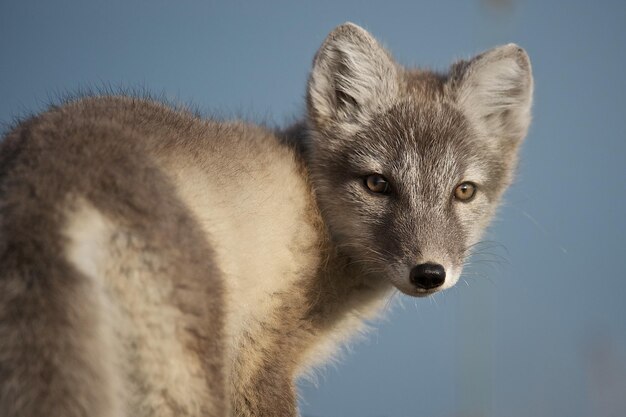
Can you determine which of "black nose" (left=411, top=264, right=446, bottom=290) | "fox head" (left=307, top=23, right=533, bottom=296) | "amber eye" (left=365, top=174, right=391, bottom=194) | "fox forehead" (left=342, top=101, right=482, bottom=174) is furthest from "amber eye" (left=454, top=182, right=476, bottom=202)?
"black nose" (left=411, top=264, right=446, bottom=290)

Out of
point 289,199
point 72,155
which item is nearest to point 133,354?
point 72,155

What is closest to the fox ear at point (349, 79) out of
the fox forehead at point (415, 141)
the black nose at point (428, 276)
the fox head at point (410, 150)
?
the fox head at point (410, 150)

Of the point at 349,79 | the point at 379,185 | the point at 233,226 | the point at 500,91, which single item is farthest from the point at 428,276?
the point at 500,91

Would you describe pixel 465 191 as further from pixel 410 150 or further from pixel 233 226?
pixel 233 226

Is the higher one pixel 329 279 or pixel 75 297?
pixel 75 297

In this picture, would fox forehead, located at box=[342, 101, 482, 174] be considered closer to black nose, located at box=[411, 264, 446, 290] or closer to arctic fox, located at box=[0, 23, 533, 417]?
arctic fox, located at box=[0, 23, 533, 417]

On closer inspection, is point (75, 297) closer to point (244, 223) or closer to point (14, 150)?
point (14, 150)

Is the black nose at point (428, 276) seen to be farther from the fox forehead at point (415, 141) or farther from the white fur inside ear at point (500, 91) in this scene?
the white fur inside ear at point (500, 91)
